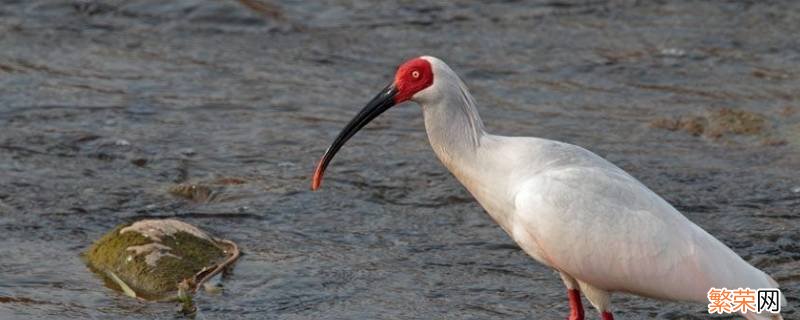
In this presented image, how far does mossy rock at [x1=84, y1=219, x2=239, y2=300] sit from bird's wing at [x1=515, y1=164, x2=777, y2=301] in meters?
1.89

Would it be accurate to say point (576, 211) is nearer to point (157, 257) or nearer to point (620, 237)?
point (620, 237)

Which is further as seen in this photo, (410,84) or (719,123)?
(719,123)

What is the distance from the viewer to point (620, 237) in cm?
700

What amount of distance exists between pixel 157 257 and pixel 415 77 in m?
1.79

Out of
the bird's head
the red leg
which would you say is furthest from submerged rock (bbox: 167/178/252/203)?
the red leg

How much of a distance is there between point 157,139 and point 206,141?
328 mm

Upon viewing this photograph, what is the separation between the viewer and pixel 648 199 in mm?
7039

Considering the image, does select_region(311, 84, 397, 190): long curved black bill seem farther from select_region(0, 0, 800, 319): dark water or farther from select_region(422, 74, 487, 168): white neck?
select_region(0, 0, 800, 319): dark water

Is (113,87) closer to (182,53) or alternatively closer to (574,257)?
(182,53)

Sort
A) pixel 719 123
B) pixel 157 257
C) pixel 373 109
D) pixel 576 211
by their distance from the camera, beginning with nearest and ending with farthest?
pixel 576 211 → pixel 373 109 → pixel 157 257 → pixel 719 123

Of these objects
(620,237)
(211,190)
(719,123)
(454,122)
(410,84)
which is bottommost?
(211,190)

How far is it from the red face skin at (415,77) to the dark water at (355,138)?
123cm

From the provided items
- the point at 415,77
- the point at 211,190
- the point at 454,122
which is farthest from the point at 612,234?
the point at 211,190

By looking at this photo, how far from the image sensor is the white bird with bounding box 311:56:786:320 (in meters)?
6.93
